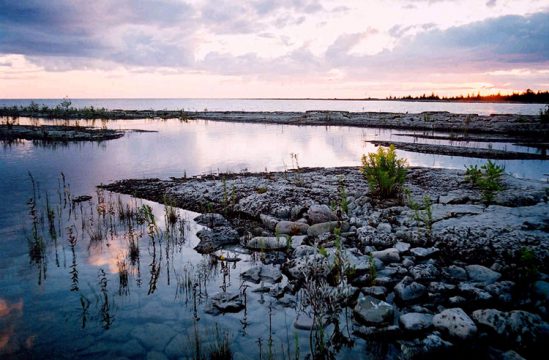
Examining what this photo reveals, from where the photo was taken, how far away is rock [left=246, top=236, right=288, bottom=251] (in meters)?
8.12

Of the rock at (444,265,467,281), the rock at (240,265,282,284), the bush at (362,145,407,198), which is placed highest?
the bush at (362,145,407,198)

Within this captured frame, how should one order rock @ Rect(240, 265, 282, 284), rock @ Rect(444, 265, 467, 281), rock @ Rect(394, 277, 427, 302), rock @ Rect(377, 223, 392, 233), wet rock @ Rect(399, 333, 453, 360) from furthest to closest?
rock @ Rect(377, 223, 392, 233) < rock @ Rect(240, 265, 282, 284) < rock @ Rect(444, 265, 467, 281) < rock @ Rect(394, 277, 427, 302) < wet rock @ Rect(399, 333, 453, 360)

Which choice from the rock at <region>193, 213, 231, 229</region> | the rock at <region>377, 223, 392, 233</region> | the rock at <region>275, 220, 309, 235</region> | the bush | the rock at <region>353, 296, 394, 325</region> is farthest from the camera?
the bush

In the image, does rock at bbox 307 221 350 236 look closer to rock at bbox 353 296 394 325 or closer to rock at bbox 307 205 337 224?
rock at bbox 307 205 337 224

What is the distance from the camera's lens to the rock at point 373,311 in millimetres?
5234

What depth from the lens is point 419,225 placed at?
816 centimetres

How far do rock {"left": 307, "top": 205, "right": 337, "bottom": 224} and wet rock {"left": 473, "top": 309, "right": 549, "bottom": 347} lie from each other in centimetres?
456

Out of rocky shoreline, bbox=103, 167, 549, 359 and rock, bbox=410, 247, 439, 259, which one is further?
rock, bbox=410, 247, 439, 259

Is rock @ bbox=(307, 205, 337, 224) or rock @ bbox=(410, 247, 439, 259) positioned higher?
rock @ bbox=(307, 205, 337, 224)

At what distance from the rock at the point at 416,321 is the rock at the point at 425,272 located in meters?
1.13

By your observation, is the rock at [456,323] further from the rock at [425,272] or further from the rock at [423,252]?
the rock at [423,252]

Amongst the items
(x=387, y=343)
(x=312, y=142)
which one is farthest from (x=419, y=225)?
(x=312, y=142)

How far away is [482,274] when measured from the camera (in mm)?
6145

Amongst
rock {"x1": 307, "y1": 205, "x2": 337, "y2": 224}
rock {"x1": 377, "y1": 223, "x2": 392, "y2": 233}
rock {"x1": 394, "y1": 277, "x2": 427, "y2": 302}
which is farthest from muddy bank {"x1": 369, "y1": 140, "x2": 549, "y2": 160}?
rock {"x1": 394, "y1": 277, "x2": 427, "y2": 302}
